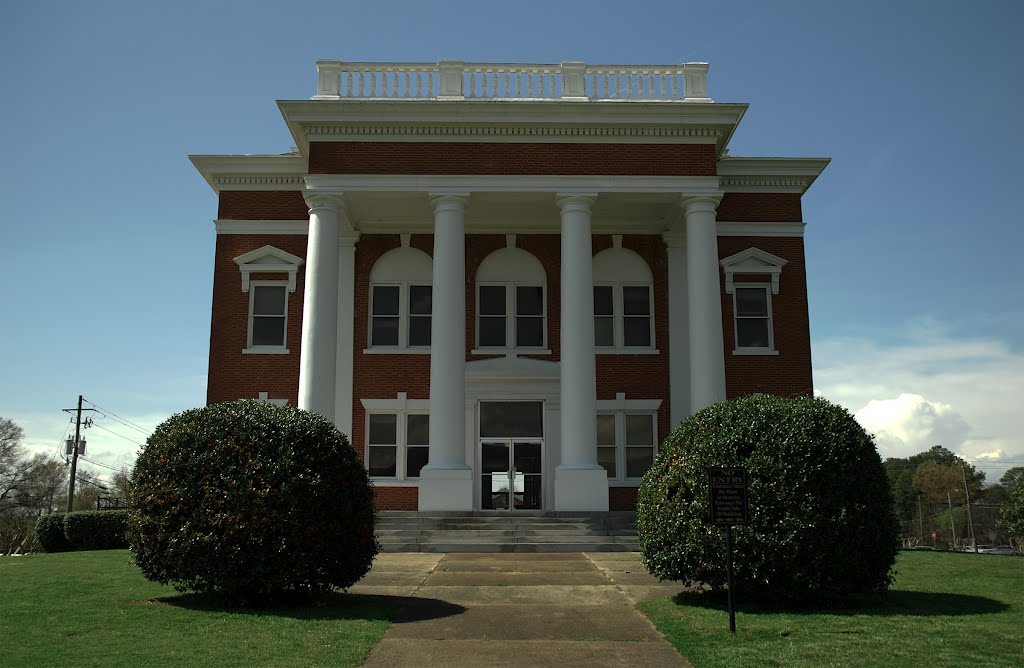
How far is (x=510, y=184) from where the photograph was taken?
Result: 25.5m

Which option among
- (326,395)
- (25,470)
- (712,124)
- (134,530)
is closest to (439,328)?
(326,395)

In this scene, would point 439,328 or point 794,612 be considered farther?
point 439,328

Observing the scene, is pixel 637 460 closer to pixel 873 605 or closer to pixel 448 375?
pixel 448 375

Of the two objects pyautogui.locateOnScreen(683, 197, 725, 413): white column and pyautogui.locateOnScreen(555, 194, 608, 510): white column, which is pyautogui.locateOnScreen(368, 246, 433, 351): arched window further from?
pyautogui.locateOnScreen(683, 197, 725, 413): white column

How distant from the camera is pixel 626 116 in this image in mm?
25297

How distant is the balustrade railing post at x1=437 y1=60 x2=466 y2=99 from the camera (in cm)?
2591

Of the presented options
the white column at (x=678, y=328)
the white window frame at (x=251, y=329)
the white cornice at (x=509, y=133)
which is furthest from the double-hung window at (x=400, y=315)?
the white column at (x=678, y=328)

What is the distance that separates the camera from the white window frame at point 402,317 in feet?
92.8

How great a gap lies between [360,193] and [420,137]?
2410 mm

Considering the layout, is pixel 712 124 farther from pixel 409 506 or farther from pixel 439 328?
pixel 409 506

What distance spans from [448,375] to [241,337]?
8126mm

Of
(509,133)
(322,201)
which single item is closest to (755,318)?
(509,133)

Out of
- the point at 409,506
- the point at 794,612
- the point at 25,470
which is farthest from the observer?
the point at 25,470

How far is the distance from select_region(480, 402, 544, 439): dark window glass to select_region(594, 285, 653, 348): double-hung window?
10.4 ft
